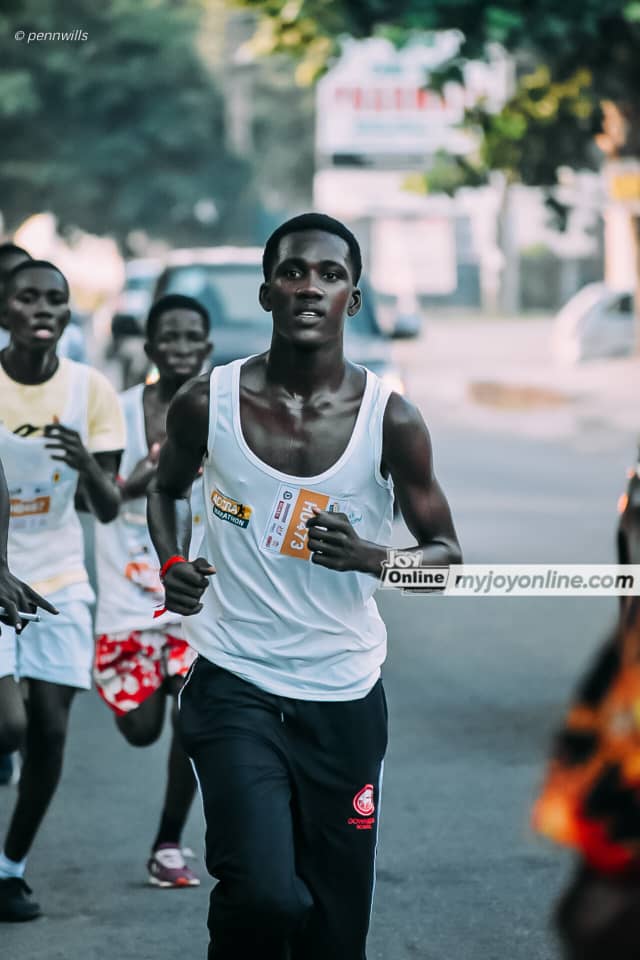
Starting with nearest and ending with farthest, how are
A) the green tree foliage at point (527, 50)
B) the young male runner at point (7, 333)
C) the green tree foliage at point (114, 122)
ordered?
the young male runner at point (7, 333)
the green tree foliage at point (527, 50)
the green tree foliage at point (114, 122)

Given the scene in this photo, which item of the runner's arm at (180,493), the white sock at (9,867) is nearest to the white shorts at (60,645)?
the white sock at (9,867)

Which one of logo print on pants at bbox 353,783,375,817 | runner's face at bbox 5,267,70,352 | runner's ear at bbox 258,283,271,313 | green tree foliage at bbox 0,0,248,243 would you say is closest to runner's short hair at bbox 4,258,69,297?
runner's face at bbox 5,267,70,352

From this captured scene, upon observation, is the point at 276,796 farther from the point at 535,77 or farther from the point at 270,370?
the point at 535,77

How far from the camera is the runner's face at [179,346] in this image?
22.1ft

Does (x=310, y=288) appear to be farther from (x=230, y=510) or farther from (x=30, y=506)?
(x=30, y=506)

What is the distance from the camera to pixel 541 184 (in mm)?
18406

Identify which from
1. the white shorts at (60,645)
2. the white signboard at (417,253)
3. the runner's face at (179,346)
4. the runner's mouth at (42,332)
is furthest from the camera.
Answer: the white signboard at (417,253)

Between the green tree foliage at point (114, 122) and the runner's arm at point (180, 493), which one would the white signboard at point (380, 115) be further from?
the runner's arm at point (180, 493)

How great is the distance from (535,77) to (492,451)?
4596 mm

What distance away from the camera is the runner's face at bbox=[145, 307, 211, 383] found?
673 centimetres

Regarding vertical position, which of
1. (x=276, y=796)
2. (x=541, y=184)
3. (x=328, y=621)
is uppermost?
(x=541, y=184)

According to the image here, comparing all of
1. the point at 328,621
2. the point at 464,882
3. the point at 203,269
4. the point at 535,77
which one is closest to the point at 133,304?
the point at 535,77

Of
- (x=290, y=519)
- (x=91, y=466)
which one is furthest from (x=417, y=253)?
(x=290, y=519)

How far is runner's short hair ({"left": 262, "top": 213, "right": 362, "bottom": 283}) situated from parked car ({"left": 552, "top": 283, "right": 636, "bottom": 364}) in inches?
1181
